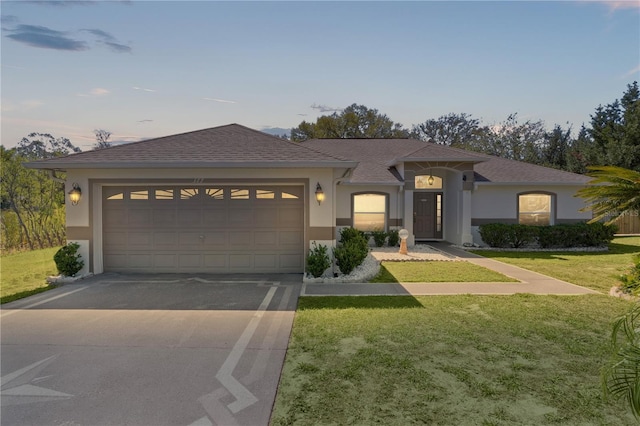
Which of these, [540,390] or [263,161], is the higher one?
[263,161]

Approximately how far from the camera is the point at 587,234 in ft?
46.2

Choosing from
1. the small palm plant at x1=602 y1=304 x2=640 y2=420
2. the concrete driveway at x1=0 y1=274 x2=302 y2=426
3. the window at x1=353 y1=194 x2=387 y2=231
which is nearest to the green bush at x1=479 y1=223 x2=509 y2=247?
the window at x1=353 y1=194 x2=387 y2=231

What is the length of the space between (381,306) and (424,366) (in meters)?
2.36

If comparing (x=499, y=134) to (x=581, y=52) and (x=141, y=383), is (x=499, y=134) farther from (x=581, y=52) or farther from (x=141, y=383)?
(x=141, y=383)

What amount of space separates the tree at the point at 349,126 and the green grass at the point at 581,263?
2268 cm

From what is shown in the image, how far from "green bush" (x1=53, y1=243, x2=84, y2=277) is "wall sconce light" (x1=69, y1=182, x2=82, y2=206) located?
3.63ft

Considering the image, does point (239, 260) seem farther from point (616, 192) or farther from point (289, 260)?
point (616, 192)

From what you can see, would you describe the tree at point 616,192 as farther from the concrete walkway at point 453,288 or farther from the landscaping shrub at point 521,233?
the landscaping shrub at point 521,233

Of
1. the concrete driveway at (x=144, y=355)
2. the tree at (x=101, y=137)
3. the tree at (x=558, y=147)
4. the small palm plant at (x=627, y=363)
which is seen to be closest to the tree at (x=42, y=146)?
the tree at (x=101, y=137)

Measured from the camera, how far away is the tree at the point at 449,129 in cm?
4253

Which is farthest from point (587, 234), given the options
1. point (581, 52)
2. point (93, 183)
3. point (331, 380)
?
point (93, 183)

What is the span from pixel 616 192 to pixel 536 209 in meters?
16.1

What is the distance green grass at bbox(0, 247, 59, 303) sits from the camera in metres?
7.64

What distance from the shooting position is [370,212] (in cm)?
1487
